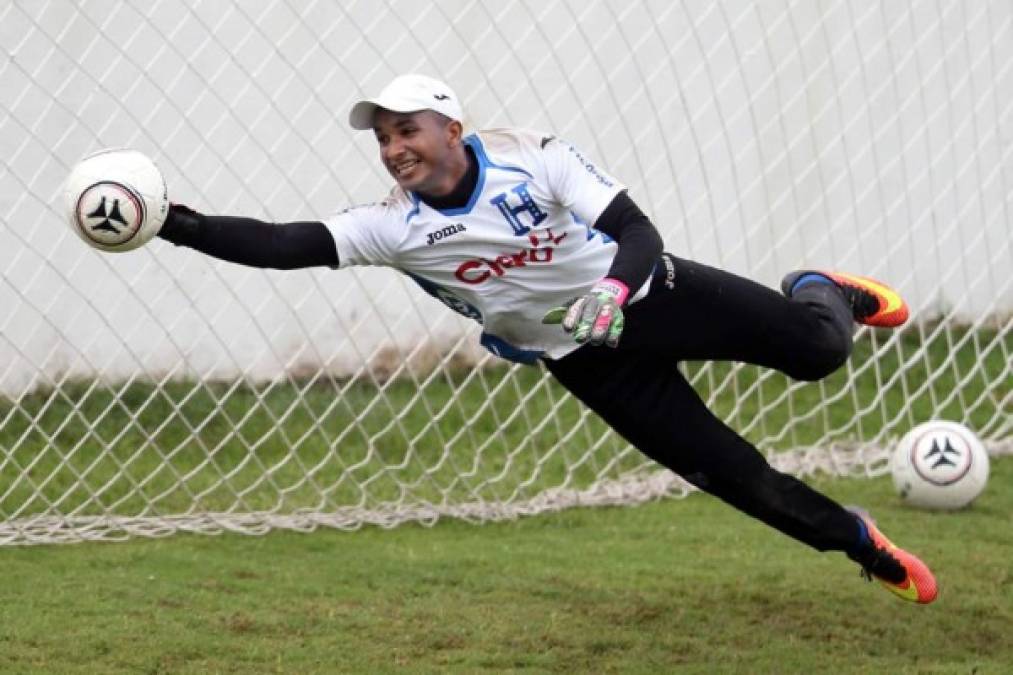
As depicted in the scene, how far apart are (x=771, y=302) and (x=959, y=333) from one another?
12.3ft

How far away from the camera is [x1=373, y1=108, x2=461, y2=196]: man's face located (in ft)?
16.4

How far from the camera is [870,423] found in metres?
8.80

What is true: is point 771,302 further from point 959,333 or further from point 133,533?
point 959,333

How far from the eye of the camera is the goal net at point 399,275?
7.22m

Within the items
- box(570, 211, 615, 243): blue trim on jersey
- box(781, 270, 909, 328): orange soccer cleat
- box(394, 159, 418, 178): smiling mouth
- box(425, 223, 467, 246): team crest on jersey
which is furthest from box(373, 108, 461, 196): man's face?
box(781, 270, 909, 328): orange soccer cleat

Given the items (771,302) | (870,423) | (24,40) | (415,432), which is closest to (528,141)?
(771,302)

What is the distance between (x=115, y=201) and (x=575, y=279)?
143 centimetres

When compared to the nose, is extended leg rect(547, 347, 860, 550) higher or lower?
lower

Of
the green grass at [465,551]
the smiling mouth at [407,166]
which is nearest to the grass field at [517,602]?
the green grass at [465,551]

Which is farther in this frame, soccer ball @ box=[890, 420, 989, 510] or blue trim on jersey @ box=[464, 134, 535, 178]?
A: soccer ball @ box=[890, 420, 989, 510]

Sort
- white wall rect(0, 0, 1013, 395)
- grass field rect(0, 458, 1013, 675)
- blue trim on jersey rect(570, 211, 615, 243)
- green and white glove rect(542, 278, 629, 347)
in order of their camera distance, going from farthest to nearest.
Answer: white wall rect(0, 0, 1013, 395)
grass field rect(0, 458, 1013, 675)
blue trim on jersey rect(570, 211, 615, 243)
green and white glove rect(542, 278, 629, 347)

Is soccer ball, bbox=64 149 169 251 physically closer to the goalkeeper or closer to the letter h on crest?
the goalkeeper

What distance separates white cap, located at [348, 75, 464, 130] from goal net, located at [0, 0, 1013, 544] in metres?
2.10

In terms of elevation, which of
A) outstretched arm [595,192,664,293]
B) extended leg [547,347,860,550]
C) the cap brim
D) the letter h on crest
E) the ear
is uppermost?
the cap brim
